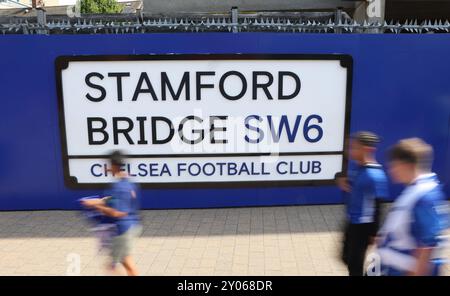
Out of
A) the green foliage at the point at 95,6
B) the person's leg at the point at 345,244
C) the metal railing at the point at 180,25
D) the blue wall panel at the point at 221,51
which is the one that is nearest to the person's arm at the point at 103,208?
the person's leg at the point at 345,244

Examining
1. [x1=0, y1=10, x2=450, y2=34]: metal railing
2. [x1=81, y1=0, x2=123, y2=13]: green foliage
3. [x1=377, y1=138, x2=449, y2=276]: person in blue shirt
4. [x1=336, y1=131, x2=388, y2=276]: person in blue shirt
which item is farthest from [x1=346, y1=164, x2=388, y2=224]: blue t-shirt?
[x1=81, y1=0, x2=123, y2=13]: green foliage

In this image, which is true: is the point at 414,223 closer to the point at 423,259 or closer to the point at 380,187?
the point at 423,259

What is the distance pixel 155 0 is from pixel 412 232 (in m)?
11.8

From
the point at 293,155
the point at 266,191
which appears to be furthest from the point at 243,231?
the point at 293,155

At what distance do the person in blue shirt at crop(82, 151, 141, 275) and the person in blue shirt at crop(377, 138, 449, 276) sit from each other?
79.9 inches

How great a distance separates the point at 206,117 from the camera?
554 centimetres

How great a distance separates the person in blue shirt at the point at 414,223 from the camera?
2.21m

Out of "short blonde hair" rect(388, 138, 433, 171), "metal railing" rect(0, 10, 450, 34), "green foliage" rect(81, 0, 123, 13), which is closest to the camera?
"short blonde hair" rect(388, 138, 433, 171)

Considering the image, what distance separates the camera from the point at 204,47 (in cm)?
539

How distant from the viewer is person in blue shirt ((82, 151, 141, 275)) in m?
3.27

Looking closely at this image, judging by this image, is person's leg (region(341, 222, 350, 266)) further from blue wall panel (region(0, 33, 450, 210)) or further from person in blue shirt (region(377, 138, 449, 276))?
blue wall panel (region(0, 33, 450, 210))
